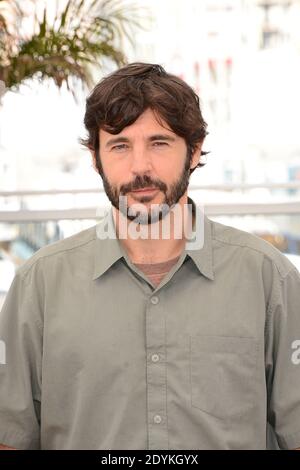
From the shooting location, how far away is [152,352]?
4.72 feet

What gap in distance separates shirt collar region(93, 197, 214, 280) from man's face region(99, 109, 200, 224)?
9 centimetres

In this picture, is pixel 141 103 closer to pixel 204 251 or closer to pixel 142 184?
pixel 142 184

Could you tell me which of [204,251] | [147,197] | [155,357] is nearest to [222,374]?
[155,357]

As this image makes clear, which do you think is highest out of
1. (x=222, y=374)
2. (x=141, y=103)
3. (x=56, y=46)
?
(x=56, y=46)

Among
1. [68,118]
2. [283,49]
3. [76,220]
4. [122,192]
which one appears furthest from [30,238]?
[122,192]

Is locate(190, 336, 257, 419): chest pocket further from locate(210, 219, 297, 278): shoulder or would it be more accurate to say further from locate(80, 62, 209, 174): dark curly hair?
locate(80, 62, 209, 174): dark curly hair

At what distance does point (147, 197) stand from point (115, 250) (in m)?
0.14

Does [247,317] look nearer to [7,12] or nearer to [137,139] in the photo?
[137,139]

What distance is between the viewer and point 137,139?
1.45 meters

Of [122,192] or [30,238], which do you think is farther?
[30,238]

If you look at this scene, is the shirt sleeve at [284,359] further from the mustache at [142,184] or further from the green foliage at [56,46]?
the green foliage at [56,46]

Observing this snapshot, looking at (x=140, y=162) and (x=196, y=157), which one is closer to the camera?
(x=140, y=162)

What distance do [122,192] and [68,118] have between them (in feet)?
11.0

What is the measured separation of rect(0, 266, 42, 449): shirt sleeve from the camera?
1.47 meters
